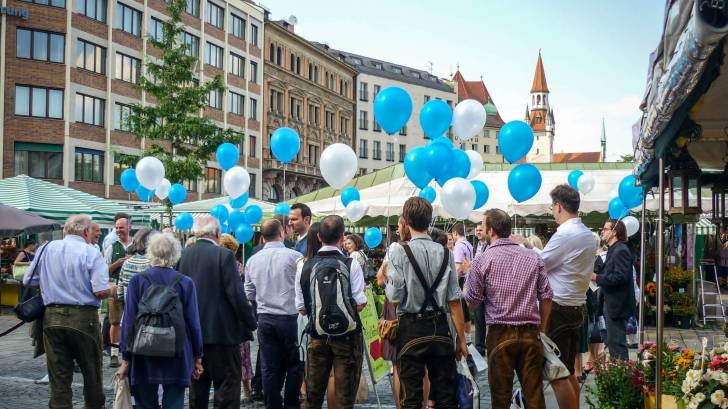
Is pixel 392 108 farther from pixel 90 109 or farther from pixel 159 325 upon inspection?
pixel 90 109

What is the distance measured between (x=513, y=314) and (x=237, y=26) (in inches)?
1922

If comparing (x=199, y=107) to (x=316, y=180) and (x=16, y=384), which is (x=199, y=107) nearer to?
(x=16, y=384)

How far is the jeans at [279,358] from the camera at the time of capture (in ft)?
22.0

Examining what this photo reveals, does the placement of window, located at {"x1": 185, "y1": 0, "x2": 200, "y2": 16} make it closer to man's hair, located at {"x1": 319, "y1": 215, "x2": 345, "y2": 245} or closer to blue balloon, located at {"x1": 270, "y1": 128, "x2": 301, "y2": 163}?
blue balloon, located at {"x1": 270, "y1": 128, "x2": 301, "y2": 163}

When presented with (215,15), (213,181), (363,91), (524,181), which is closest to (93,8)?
(215,15)

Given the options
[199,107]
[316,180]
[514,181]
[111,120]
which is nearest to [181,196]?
[199,107]

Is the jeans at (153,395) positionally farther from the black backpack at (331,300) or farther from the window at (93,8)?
the window at (93,8)

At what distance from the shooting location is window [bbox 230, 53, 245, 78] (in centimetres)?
5103

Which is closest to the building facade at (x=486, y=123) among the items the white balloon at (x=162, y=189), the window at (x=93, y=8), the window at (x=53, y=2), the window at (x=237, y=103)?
the window at (x=237, y=103)

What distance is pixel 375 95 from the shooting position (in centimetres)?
8019

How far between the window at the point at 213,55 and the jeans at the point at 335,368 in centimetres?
4372

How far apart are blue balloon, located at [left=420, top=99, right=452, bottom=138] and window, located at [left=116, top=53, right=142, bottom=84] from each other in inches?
1273

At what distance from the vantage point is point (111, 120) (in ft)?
129

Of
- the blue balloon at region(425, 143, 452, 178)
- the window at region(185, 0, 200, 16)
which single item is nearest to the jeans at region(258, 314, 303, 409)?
the blue balloon at region(425, 143, 452, 178)
